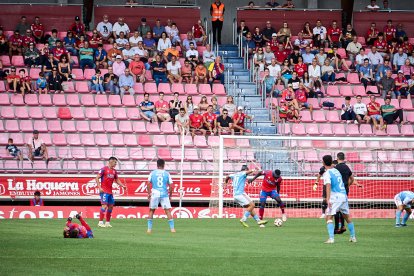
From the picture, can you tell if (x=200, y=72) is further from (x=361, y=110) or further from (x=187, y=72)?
A: (x=361, y=110)

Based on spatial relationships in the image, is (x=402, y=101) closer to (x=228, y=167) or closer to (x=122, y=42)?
(x=228, y=167)

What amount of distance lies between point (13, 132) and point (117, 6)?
28.3 feet

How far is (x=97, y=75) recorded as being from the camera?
3375 cm

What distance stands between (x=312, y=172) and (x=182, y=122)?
4857 millimetres

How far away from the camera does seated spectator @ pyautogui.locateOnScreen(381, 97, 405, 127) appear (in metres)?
34.3

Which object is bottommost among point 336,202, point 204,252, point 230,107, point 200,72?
point 204,252

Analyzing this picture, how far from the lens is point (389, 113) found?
1355 inches

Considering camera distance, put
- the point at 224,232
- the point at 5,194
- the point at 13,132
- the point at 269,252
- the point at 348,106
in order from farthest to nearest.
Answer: the point at 348,106, the point at 13,132, the point at 5,194, the point at 224,232, the point at 269,252

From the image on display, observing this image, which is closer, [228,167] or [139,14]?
[228,167]

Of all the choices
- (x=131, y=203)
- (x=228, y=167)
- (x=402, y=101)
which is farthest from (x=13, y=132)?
(x=402, y=101)

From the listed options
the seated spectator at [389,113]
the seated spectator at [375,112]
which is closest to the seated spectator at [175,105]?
the seated spectator at [375,112]

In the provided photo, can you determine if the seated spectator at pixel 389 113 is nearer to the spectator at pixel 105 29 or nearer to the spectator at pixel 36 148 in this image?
the spectator at pixel 105 29

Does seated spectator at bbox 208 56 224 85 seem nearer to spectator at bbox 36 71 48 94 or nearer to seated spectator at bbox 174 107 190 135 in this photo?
seated spectator at bbox 174 107 190 135

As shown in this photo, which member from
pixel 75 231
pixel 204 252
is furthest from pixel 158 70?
pixel 204 252
